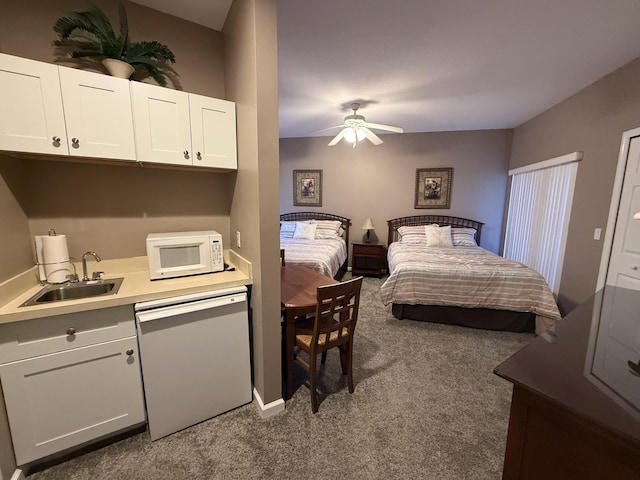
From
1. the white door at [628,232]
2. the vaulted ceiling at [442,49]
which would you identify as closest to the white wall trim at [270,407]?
the vaulted ceiling at [442,49]

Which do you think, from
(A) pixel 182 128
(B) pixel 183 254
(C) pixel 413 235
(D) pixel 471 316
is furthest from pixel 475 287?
(A) pixel 182 128

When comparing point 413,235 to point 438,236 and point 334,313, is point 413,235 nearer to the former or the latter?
point 438,236

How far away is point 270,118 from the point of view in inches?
63.6

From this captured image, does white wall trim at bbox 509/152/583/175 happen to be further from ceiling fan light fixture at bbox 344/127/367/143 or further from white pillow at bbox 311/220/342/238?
white pillow at bbox 311/220/342/238

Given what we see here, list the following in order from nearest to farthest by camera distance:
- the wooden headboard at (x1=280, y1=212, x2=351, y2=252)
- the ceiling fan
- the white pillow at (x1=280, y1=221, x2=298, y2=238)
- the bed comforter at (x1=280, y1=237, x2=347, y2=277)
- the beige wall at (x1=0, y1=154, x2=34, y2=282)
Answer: the beige wall at (x1=0, y1=154, x2=34, y2=282) → the ceiling fan → the bed comforter at (x1=280, y1=237, x2=347, y2=277) → the white pillow at (x1=280, y1=221, x2=298, y2=238) → the wooden headboard at (x1=280, y1=212, x2=351, y2=252)

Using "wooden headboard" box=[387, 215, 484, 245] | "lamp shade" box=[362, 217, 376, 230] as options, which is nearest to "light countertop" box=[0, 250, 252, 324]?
"lamp shade" box=[362, 217, 376, 230]

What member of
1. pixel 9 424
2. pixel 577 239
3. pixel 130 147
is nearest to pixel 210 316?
pixel 9 424

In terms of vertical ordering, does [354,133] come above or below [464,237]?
above

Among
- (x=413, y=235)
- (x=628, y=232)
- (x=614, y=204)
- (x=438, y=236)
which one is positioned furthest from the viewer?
(x=413, y=235)

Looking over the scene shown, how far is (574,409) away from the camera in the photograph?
29.5 inches

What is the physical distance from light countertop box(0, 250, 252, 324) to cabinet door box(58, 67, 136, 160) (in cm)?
79

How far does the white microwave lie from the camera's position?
178cm

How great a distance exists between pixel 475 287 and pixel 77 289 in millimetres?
3592

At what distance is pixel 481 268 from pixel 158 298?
329 centimetres
